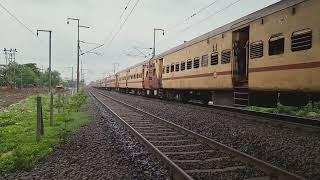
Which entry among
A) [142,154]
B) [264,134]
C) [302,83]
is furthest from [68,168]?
[302,83]

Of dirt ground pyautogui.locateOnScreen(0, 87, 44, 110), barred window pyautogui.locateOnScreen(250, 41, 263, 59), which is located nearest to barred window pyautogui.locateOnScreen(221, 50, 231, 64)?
barred window pyautogui.locateOnScreen(250, 41, 263, 59)

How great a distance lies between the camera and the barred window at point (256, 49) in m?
13.6

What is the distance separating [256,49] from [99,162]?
7.66 m

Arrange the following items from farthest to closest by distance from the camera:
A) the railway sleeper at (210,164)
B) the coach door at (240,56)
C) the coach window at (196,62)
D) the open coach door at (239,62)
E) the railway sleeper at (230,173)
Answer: the coach window at (196,62) < the coach door at (240,56) < the open coach door at (239,62) < the railway sleeper at (210,164) < the railway sleeper at (230,173)

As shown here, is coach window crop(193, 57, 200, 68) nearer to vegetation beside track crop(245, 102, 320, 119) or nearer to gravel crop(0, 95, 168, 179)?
vegetation beside track crop(245, 102, 320, 119)

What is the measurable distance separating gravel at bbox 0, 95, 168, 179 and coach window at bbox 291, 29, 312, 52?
16.1ft

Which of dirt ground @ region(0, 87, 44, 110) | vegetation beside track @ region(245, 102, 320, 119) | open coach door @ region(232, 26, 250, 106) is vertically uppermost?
open coach door @ region(232, 26, 250, 106)

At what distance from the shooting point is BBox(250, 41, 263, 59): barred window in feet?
44.5

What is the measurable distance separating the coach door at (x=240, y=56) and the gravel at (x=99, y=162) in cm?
602

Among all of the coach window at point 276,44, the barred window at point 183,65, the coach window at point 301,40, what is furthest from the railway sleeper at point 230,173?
the barred window at point 183,65

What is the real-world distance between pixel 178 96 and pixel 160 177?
19873 millimetres

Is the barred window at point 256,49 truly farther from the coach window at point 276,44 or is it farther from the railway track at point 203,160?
the railway track at point 203,160

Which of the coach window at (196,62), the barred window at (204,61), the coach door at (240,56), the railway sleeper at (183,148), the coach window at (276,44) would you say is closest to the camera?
the railway sleeper at (183,148)

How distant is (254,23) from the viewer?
553 inches
